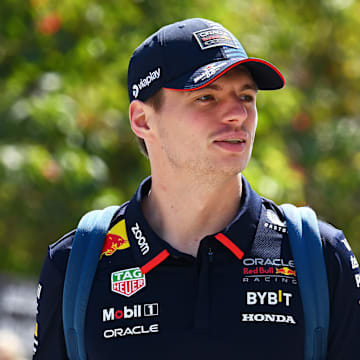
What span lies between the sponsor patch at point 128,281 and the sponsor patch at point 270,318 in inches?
14.7

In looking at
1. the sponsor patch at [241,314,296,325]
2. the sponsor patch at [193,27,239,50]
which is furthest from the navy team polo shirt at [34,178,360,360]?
the sponsor patch at [193,27,239,50]

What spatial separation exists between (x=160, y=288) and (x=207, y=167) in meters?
0.44

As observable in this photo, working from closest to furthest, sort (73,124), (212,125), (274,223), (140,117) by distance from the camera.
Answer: (212,125) → (274,223) → (140,117) → (73,124)

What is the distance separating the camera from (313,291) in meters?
2.46

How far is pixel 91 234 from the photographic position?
2711 millimetres

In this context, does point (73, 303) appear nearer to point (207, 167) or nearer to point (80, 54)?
point (207, 167)

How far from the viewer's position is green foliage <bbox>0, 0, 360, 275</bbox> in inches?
246

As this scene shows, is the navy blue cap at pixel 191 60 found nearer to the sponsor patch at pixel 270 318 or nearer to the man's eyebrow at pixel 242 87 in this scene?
the man's eyebrow at pixel 242 87

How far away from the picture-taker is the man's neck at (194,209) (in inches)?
105

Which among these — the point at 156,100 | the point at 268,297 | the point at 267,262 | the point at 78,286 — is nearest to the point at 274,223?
the point at 267,262

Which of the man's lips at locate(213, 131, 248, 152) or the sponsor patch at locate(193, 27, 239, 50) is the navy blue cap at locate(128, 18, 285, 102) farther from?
the man's lips at locate(213, 131, 248, 152)

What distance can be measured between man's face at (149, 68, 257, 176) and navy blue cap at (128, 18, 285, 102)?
5 centimetres

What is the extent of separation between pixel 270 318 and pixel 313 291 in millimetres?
166

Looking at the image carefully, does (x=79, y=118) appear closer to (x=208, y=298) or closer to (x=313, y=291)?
(x=208, y=298)
